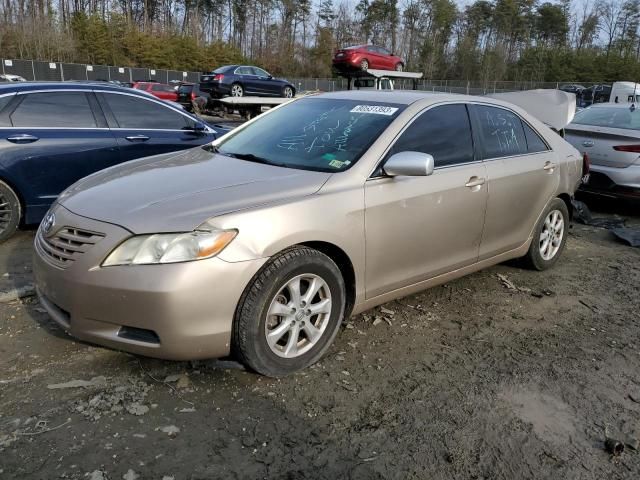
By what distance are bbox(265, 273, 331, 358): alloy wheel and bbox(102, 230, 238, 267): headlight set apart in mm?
492

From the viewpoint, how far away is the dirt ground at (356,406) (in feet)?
8.05

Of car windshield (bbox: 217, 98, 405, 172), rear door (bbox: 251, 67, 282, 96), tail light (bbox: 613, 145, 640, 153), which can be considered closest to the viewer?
car windshield (bbox: 217, 98, 405, 172)

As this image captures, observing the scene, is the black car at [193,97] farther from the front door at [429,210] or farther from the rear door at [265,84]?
the front door at [429,210]

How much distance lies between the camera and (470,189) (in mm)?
4016

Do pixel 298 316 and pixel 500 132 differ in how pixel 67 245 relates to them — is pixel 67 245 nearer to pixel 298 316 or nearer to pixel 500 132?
pixel 298 316

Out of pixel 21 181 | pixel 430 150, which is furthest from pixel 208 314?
pixel 21 181

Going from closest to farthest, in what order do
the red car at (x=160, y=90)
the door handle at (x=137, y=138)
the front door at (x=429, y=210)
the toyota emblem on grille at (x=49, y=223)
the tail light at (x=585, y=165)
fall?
the toyota emblem on grille at (x=49, y=223) → the front door at (x=429, y=210) → the tail light at (x=585, y=165) → the door handle at (x=137, y=138) → the red car at (x=160, y=90)

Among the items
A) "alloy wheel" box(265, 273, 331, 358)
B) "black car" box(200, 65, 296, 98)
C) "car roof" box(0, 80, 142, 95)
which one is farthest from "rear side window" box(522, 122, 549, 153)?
"black car" box(200, 65, 296, 98)

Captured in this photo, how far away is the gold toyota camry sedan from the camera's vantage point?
2732mm

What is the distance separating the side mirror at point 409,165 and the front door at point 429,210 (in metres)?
0.10

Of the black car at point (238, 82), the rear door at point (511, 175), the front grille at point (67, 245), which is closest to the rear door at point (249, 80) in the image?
the black car at point (238, 82)

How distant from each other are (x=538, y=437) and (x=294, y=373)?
4.41 ft

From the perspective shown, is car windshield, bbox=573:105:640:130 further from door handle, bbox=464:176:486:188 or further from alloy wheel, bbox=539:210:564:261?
door handle, bbox=464:176:486:188

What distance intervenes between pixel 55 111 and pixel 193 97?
61.8ft
